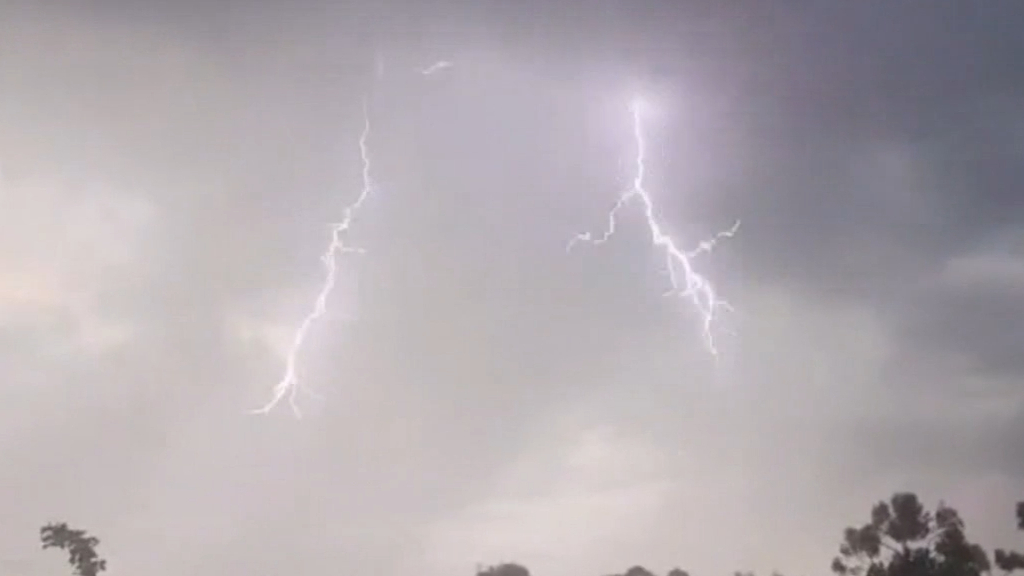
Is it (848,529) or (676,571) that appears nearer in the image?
(848,529)

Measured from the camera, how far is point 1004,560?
61781mm

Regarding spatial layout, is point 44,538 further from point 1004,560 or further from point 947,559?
point 1004,560

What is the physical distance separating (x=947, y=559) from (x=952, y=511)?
252cm

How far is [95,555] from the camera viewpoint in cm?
3819

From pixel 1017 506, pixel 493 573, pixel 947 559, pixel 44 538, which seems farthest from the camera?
pixel 493 573

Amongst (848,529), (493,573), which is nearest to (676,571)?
(493,573)

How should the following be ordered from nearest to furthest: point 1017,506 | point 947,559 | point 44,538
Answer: point 44,538 → point 947,559 → point 1017,506

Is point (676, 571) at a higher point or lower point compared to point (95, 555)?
higher

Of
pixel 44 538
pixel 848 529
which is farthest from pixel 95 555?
pixel 848 529

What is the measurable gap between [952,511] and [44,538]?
4517 centimetres

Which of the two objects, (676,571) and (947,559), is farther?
(676,571)

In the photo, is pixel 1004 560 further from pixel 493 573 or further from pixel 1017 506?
pixel 493 573

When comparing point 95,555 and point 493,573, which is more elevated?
point 493,573

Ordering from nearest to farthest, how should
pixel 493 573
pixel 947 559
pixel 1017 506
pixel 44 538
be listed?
pixel 44 538
pixel 947 559
pixel 1017 506
pixel 493 573
